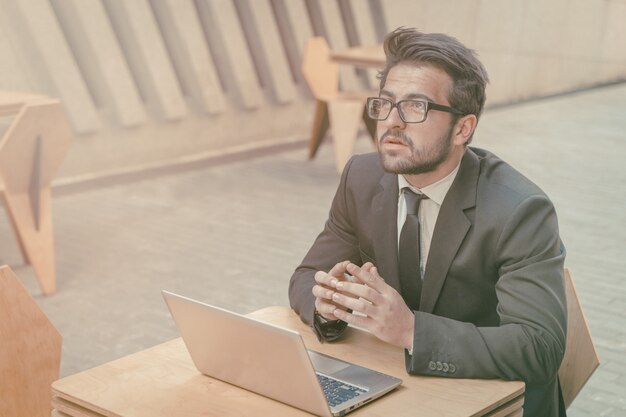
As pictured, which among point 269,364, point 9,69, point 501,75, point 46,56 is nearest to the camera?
point 269,364

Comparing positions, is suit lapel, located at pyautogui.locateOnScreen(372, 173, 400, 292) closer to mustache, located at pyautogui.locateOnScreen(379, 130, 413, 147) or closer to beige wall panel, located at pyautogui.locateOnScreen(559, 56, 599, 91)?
mustache, located at pyautogui.locateOnScreen(379, 130, 413, 147)

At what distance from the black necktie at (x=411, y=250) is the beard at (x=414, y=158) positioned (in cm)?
11

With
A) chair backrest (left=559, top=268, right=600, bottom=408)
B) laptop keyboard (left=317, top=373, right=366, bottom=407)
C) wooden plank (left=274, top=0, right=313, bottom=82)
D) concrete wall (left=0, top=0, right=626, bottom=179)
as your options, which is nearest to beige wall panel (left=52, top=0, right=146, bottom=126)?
concrete wall (left=0, top=0, right=626, bottom=179)

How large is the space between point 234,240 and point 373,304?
4530 millimetres

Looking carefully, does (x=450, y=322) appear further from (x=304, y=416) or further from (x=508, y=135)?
(x=508, y=135)

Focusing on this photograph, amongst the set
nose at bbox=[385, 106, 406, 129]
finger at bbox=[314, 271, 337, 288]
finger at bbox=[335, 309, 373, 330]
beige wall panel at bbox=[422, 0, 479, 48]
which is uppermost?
nose at bbox=[385, 106, 406, 129]

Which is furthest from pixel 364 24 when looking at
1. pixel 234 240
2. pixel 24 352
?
pixel 24 352

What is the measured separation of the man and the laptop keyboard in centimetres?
19

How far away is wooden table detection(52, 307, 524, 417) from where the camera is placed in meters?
2.20

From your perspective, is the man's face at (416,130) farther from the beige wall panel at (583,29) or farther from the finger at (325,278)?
the beige wall panel at (583,29)

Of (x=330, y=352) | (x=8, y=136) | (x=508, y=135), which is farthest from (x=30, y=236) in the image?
(x=508, y=135)

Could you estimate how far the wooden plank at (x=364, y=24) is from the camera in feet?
37.5

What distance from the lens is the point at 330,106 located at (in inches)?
366

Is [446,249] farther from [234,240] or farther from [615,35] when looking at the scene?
[615,35]
